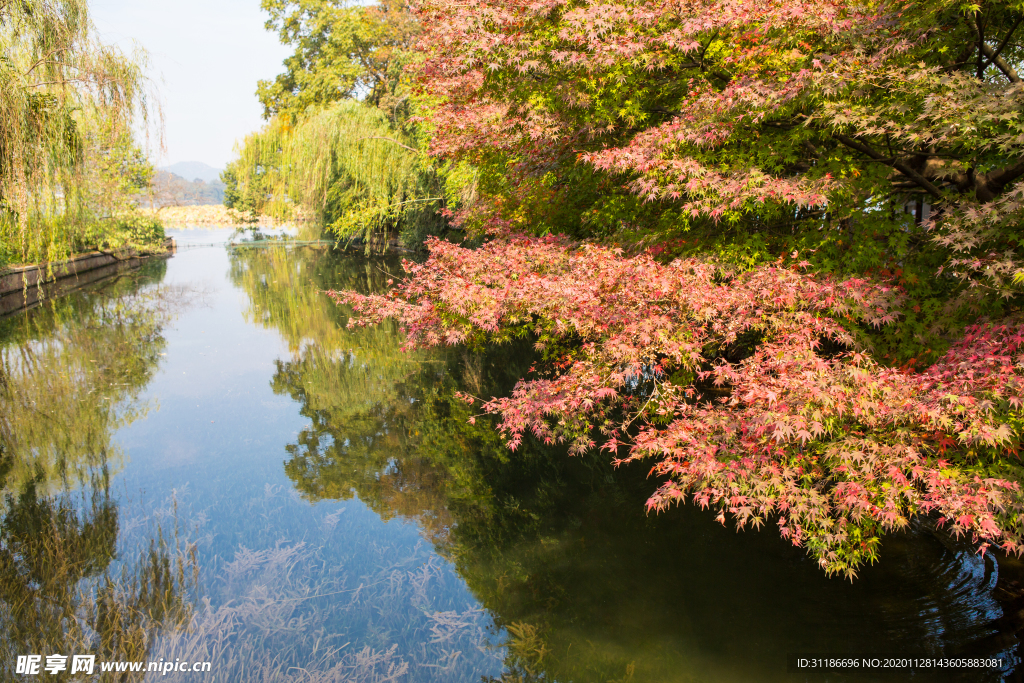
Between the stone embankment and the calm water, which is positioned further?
the stone embankment

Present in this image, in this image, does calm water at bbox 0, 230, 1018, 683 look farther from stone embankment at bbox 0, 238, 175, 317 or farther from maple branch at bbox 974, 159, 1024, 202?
stone embankment at bbox 0, 238, 175, 317

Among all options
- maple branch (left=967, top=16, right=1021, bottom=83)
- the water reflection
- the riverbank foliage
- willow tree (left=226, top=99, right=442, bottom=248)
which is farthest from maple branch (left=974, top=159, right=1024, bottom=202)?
willow tree (left=226, top=99, right=442, bottom=248)

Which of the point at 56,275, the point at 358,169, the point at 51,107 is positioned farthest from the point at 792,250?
the point at 56,275

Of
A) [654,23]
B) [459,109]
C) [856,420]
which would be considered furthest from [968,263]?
[459,109]

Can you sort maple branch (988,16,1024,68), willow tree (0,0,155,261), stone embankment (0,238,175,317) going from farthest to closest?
stone embankment (0,238,175,317), willow tree (0,0,155,261), maple branch (988,16,1024,68)

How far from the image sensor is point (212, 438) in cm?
Result: 819

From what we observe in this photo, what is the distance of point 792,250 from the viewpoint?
5133 mm

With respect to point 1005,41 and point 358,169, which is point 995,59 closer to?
point 1005,41

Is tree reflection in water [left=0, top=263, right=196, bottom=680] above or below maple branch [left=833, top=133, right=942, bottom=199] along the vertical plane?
below

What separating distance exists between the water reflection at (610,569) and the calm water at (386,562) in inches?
0.8

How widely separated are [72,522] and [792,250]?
675 cm

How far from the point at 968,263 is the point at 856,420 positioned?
48.8 inches

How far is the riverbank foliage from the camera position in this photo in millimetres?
3768

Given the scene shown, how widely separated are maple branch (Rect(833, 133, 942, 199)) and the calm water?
303 centimetres
